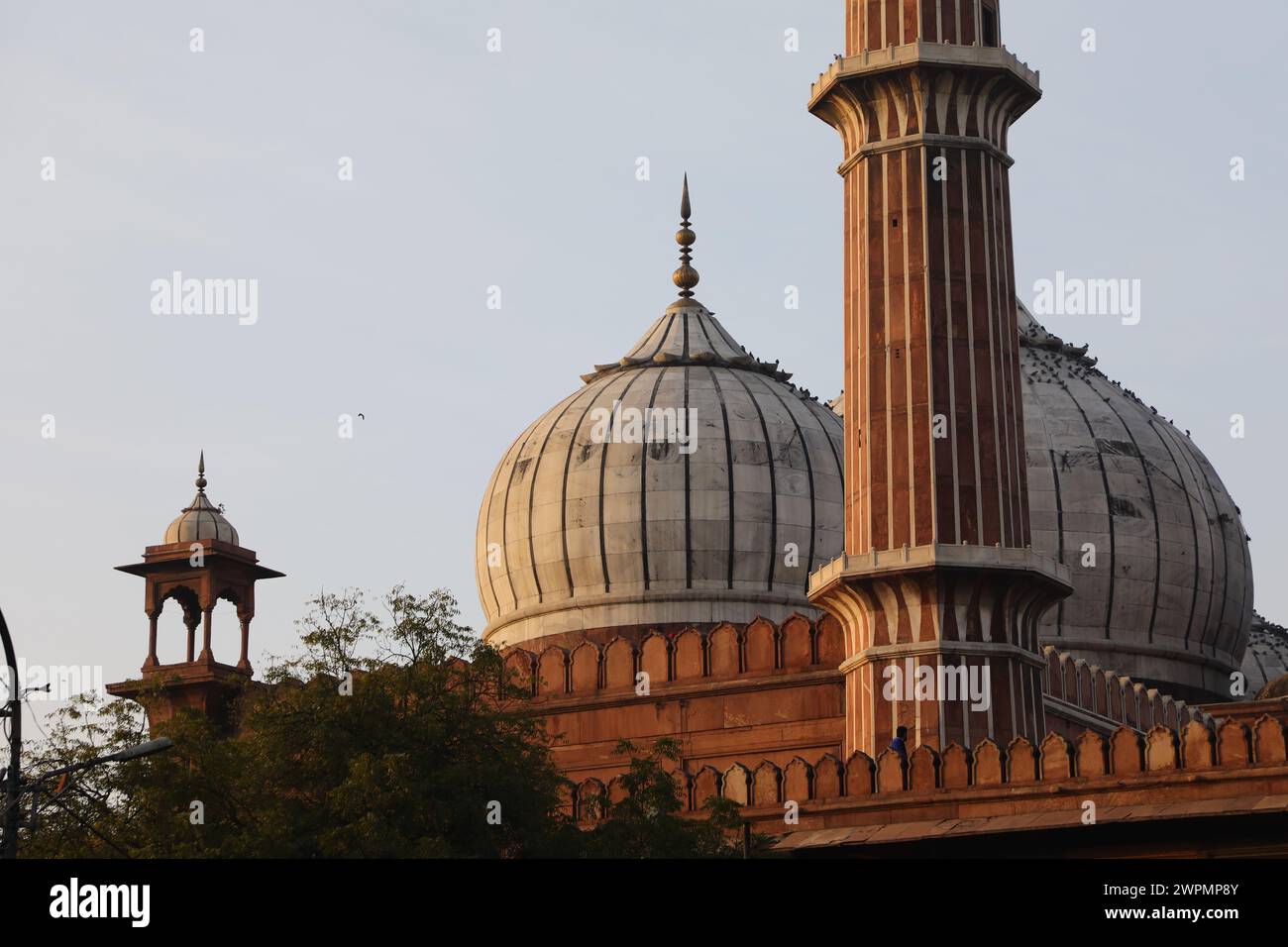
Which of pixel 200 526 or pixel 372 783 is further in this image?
pixel 200 526

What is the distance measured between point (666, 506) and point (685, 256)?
25.6ft

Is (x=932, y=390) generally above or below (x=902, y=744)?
above

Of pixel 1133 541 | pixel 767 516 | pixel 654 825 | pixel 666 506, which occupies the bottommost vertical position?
pixel 654 825

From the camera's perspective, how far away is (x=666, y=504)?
42.5 m

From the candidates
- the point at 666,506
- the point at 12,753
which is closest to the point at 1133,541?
the point at 666,506

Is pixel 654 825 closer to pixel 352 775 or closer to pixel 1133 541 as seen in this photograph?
pixel 352 775

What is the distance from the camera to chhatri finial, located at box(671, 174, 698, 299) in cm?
4788

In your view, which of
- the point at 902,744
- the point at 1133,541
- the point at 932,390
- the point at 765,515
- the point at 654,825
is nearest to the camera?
the point at 654,825

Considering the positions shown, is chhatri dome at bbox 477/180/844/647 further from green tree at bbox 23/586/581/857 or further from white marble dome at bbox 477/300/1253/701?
green tree at bbox 23/586/581/857

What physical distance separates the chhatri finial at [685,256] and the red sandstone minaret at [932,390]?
11737mm
